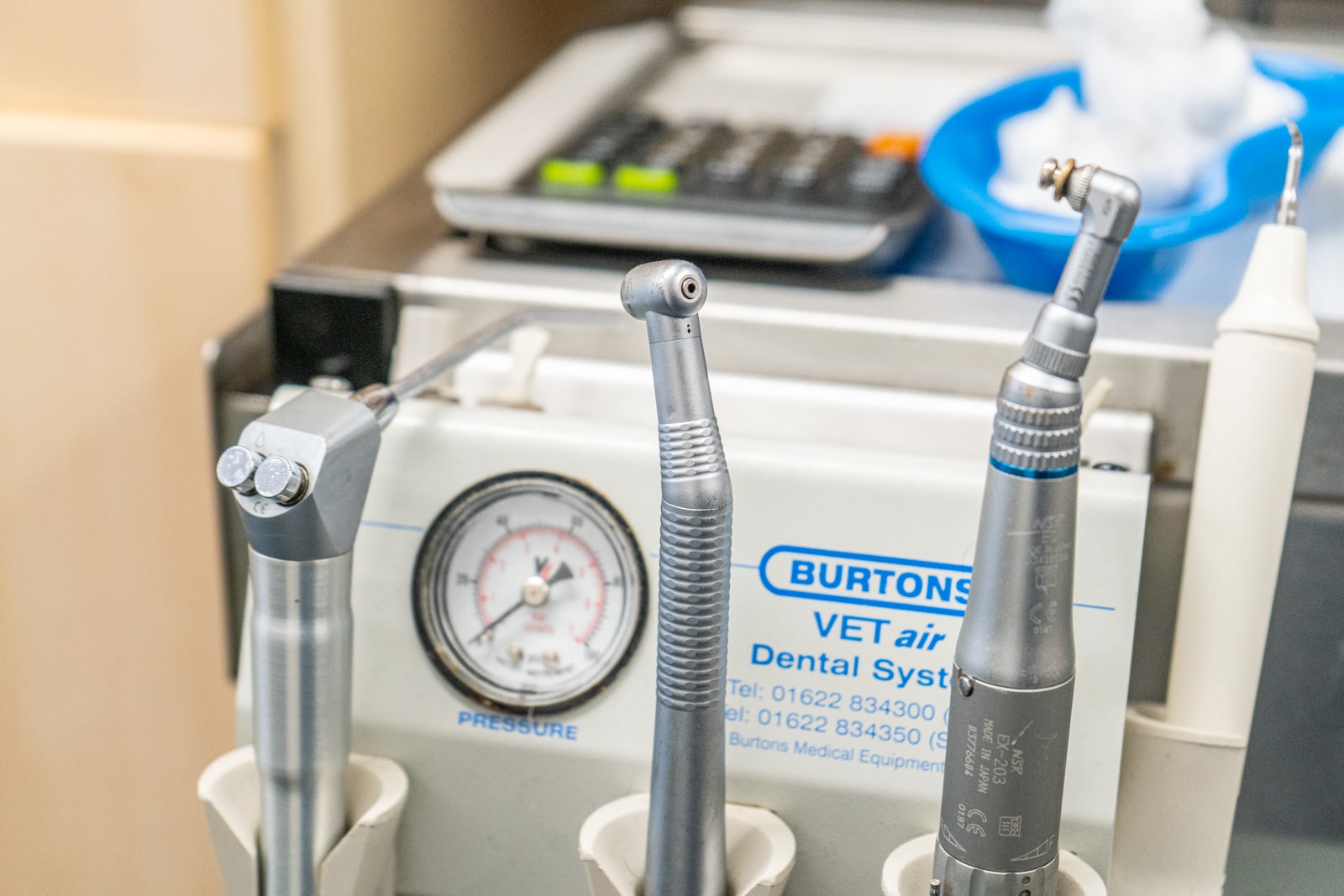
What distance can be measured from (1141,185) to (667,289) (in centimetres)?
27

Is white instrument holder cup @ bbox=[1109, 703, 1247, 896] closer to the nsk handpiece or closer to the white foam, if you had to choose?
the nsk handpiece

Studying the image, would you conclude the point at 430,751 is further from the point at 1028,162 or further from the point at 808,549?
the point at 1028,162

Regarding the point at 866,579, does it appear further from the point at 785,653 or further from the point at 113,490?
the point at 113,490

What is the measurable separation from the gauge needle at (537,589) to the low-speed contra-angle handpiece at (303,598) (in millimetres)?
56

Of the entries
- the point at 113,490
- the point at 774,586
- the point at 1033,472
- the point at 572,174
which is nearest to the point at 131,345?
the point at 113,490

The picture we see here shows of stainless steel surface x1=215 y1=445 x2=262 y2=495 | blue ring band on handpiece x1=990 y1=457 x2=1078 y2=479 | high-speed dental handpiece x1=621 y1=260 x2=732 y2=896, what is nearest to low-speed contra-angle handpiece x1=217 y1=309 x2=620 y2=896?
stainless steel surface x1=215 y1=445 x2=262 y2=495

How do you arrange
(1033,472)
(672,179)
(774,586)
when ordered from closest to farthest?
(1033,472), (774,586), (672,179)

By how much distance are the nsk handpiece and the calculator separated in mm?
194

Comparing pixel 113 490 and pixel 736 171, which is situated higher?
pixel 736 171

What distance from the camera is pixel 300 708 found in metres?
0.44

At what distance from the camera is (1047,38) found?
2.78 ft

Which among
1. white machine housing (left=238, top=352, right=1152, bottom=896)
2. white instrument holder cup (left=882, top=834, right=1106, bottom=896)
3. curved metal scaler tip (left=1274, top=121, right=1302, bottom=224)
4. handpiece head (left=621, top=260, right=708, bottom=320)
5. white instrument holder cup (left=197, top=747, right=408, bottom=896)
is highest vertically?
curved metal scaler tip (left=1274, top=121, right=1302, bottom=224)

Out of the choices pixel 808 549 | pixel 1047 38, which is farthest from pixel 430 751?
pixel 1047 38

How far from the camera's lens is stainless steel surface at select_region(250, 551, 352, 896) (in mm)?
432
